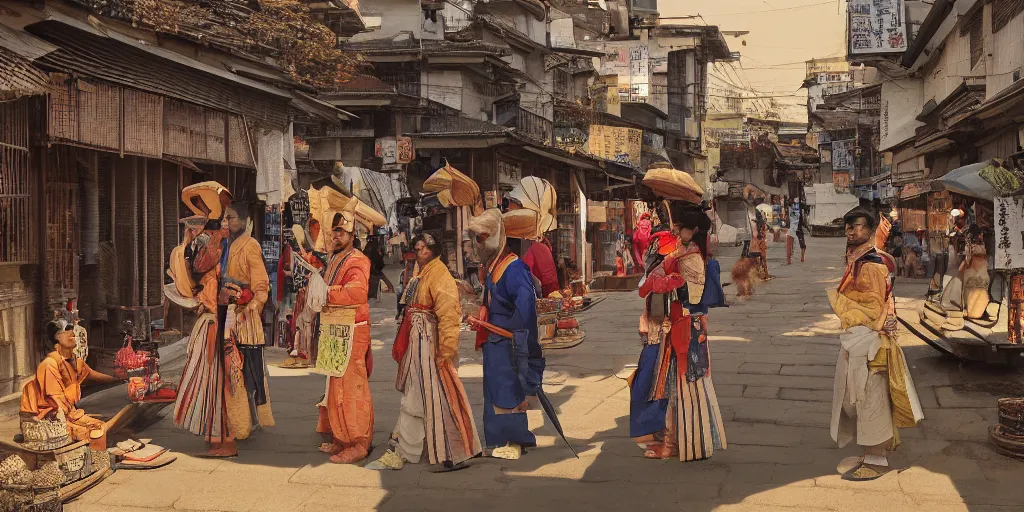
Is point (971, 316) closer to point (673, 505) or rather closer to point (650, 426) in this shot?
point (650, 426)

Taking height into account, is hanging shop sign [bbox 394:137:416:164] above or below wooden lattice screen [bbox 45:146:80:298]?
above

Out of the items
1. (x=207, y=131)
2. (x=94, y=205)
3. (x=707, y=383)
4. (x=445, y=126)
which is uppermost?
(x=445, y=126)

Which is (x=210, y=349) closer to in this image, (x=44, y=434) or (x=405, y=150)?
(x=44, y=434)

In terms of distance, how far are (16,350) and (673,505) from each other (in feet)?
21.8

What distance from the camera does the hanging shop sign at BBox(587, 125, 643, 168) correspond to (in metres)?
36.4

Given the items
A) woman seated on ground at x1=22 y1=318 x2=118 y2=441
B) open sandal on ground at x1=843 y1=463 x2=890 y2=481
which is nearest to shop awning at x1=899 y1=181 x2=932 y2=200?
open sandal on ground at x1=843 y1=463 x2=890 y2=481

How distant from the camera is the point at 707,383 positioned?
7227 millimetres

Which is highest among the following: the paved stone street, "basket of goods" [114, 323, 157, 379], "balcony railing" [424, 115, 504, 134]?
"balcony railing" [424, 115, 504, 134]

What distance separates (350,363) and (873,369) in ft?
13.8

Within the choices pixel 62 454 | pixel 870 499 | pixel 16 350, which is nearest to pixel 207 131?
pixel 16 350

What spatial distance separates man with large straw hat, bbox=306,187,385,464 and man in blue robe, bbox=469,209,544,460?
103 cm

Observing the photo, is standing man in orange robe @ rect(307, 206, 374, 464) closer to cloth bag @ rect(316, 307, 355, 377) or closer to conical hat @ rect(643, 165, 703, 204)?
cloth bag @ rect(316, 307, 355, 377)

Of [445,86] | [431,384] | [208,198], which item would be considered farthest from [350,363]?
[445,86]

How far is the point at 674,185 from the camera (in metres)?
7.70
